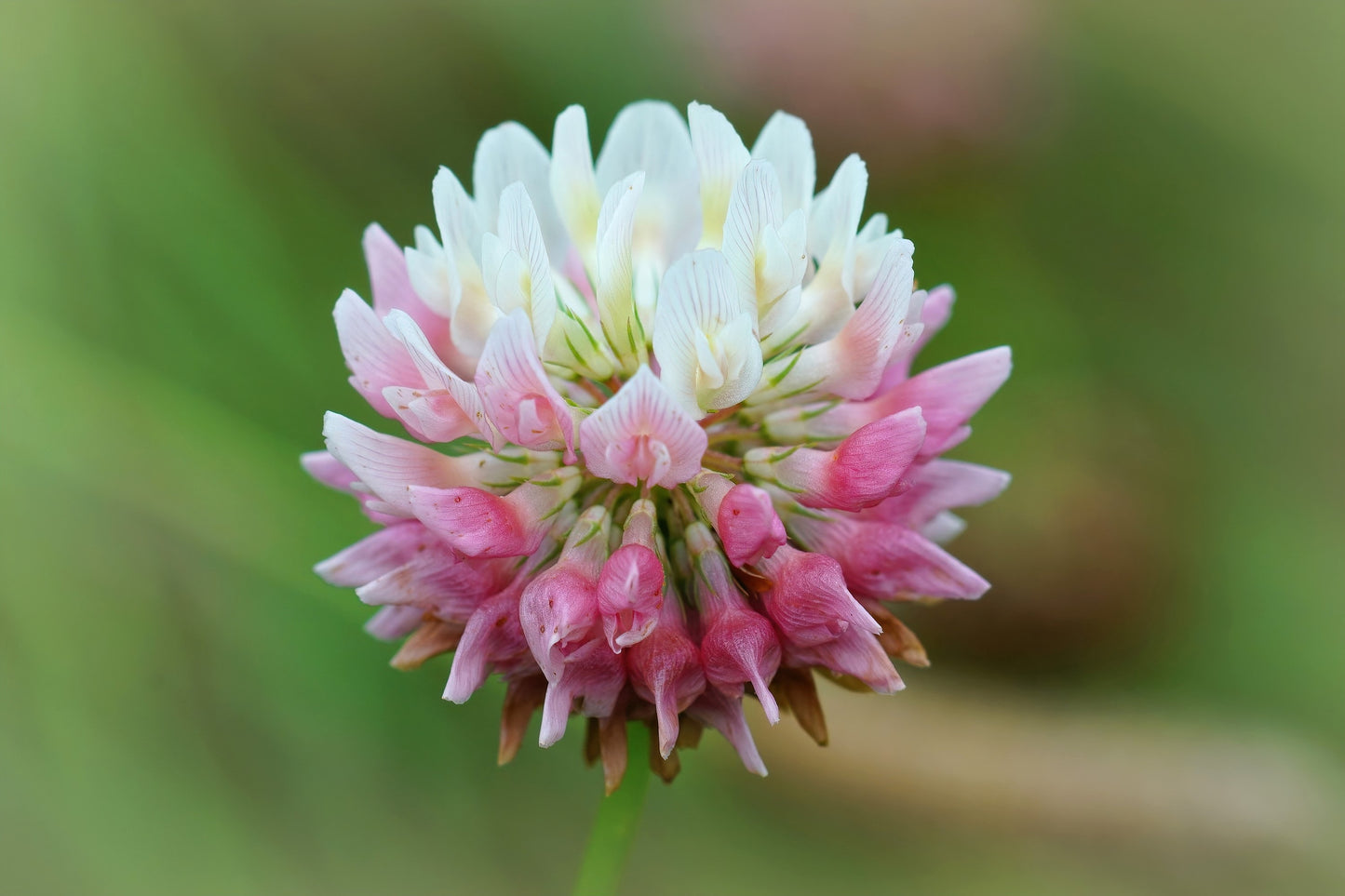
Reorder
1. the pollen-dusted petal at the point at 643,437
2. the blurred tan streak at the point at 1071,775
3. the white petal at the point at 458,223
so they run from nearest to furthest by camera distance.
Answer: the pollen-dusted petal at the point at 643,437 < the white petal at the point at 458,223 < the blurred tan streak at the point at 1071,775

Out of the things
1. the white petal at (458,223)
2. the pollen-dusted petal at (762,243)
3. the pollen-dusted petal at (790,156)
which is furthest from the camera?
the pollen-dusted petal at (790,156)

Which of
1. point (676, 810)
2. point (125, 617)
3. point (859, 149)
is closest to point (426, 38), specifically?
point (859, 149)

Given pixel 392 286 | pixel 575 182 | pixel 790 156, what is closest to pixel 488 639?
pixel 392 286

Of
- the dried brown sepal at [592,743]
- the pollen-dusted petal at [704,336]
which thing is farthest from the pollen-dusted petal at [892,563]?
the dried brown sepal at [592,743]

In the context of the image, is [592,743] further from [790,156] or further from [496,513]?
[790,156]

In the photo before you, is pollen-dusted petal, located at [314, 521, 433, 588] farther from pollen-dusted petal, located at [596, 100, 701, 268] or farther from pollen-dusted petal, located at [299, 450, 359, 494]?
pollen-dusted petal, located at [596, 100, 701, 268]

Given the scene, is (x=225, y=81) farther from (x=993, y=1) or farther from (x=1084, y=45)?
(x=1084, y=45)

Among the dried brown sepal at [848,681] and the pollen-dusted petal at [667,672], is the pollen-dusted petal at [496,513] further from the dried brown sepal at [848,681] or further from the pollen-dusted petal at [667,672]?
the dried brown sepal at [848,681]
